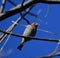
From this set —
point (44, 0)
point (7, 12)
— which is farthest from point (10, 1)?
point (44, 0)

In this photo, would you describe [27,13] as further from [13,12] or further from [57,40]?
[57,40]

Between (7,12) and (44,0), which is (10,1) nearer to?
(7,12)

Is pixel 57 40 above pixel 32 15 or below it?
below

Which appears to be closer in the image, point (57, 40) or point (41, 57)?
point (41, 57)

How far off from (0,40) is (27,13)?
30 centimetres

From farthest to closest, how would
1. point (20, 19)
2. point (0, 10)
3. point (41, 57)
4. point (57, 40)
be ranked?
1. point (20, 19)
2. point (0, 10)
3. point (57, 40)
4. point (41, 57)

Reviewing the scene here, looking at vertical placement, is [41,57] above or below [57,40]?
below

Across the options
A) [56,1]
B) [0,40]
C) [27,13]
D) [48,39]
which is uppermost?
[56,1]

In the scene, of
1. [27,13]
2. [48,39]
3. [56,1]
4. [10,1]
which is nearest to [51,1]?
[56,1]

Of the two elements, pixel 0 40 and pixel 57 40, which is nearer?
pixel 57 40

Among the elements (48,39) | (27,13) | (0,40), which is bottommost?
(0,40)

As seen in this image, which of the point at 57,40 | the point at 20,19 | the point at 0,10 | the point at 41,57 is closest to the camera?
the point at 41,57

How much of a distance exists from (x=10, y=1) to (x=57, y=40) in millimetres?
587

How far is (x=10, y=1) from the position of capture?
182cm
